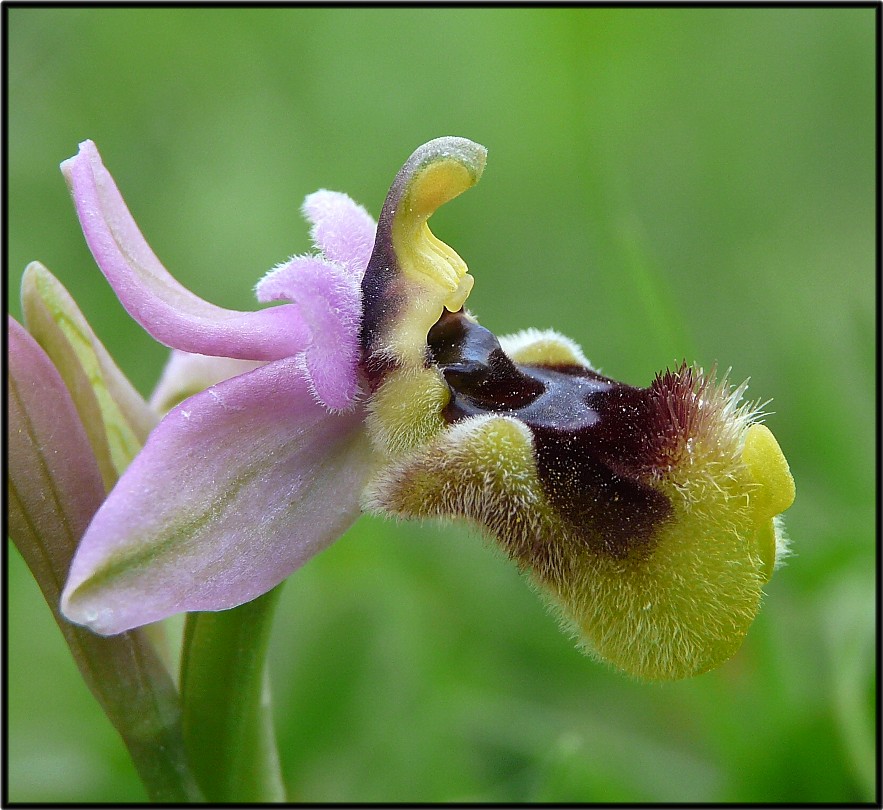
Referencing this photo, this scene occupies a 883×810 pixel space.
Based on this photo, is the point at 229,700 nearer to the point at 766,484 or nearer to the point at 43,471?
the point at 43,471

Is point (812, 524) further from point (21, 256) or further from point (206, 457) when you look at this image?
point (21, 256)

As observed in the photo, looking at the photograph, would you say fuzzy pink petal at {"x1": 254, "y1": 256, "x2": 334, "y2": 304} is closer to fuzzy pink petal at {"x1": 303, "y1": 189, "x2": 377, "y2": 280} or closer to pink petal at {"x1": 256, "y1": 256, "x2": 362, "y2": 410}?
pink petal at {"x1": 256, "y1": 256, "x2": 362, "y2": 410}

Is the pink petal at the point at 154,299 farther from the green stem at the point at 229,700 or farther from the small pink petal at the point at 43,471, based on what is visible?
the green stem at the point at 229,700

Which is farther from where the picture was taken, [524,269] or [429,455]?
[524,269]

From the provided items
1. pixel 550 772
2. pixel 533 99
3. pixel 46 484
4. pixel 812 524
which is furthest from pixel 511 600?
pixel 533 99

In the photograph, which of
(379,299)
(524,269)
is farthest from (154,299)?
(524,269)

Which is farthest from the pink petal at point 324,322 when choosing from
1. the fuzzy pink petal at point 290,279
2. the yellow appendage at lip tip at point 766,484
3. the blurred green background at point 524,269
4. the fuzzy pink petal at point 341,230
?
the blurred green background at point 524,269

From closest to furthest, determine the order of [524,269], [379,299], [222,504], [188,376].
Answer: [222,504]
[379,299]
[188,376]
[524,269]
